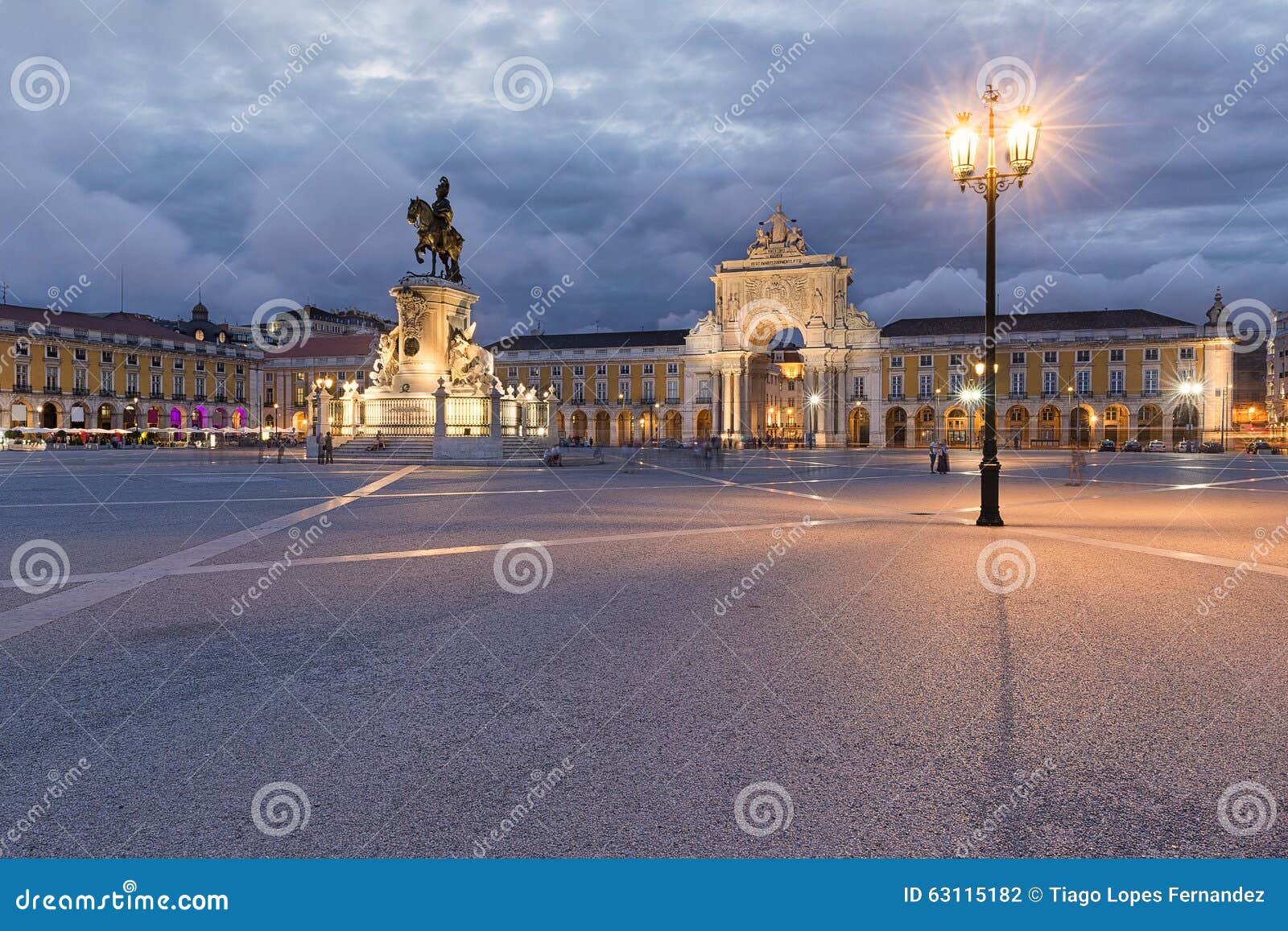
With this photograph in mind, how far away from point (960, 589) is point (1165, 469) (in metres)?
A: 27.6

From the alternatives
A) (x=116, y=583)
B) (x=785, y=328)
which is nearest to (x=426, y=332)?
(x=116, y=583)

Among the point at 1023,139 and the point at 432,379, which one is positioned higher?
the point at 1023,139

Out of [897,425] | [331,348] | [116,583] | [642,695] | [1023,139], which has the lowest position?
[642,695]

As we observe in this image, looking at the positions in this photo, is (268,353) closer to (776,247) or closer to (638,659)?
(776,247)

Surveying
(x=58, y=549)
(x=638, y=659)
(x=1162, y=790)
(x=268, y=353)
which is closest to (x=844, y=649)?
(x=638, y=659)

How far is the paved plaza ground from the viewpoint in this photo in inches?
116

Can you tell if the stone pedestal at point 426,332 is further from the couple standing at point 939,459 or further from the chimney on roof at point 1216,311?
the chimney on roof at point 1216,311

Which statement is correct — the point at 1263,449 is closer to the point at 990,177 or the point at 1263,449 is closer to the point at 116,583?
the point at 990,177

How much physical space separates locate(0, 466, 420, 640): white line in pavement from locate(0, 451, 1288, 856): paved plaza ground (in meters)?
0.06

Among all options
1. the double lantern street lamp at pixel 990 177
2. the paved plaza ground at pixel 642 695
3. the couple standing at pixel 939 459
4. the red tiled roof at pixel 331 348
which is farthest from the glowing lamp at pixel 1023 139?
the red tiled roof at pixel 331 348

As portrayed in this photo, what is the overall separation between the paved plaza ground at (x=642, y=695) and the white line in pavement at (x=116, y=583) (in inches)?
2.3

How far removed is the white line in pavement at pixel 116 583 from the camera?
5726 mm

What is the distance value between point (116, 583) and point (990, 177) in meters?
11.4

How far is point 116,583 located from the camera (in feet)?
22.9
